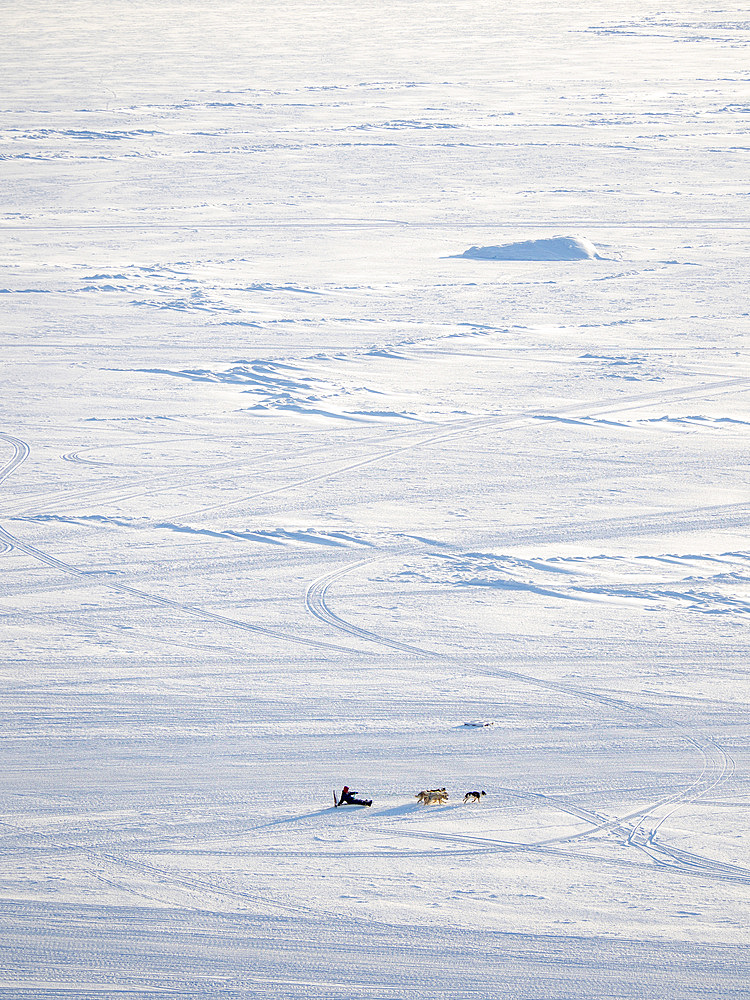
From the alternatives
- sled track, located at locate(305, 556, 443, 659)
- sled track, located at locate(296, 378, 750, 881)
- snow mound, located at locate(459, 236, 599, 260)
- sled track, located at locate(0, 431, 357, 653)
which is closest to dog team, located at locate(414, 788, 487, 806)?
sled track, located at locate(296, 378, 750, 881)

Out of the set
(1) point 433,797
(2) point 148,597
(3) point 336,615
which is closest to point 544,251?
(3) point 336,615

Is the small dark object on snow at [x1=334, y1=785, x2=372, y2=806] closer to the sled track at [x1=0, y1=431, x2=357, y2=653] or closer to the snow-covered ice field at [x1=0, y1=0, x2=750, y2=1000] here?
the snow-covered ice field at [x1=0, y1=0, x2=750, y2=1000]

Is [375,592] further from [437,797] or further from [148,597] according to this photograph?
[437,797]

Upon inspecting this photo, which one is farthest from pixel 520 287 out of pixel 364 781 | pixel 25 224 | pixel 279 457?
pixel 364 781

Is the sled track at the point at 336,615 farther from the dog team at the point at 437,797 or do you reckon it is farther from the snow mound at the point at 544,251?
the snow mound at the point at 544,251

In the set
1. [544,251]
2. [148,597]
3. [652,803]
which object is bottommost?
[652,803]

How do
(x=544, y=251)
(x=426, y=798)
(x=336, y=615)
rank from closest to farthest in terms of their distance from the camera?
1. (x=426, y=798)
2. (x=336, y=615)
3. (x=544, y=251)

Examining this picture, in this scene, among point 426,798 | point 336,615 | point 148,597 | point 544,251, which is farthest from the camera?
point 544,251

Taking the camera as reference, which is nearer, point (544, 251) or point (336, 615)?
point (336, 615)
